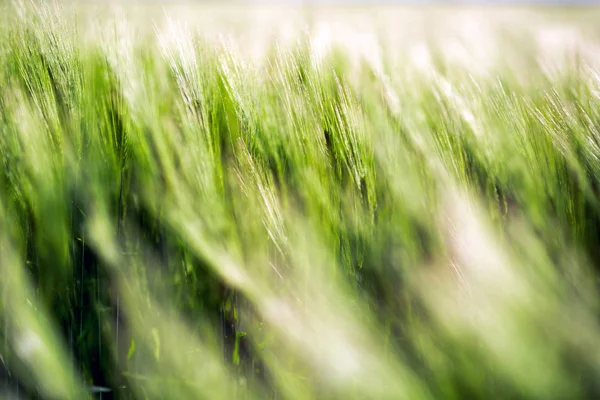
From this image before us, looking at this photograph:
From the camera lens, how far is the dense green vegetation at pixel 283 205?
1.46 ft

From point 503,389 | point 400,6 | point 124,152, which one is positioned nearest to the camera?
point 503,389

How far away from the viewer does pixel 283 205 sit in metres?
0.50

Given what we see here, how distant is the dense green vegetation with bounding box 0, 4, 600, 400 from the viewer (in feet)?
1.46

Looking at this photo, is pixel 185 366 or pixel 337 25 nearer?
pixel 185 366

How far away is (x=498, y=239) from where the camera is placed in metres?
0.44

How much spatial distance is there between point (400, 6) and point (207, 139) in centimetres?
46

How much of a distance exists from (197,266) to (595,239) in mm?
451

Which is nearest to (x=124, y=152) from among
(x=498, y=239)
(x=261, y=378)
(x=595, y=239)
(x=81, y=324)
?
(x=81, y=324)

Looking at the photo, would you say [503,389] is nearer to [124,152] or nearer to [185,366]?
[185,366]

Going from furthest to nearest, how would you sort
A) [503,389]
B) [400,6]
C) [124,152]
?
[400,6], [124,152], [503,389]

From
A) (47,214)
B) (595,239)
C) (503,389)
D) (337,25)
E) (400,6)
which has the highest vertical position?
(400,6)

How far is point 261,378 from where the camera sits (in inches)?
21.7

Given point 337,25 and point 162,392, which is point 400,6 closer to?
point 337,25

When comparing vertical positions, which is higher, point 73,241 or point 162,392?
point 73,241
